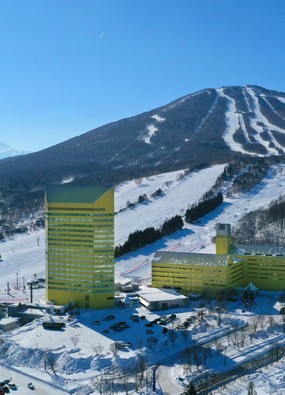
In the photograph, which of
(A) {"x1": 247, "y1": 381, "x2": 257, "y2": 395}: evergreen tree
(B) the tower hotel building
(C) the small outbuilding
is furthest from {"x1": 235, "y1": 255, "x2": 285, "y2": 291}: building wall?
(A) {"x1": 247, "y1": 381, "x2": 257, "y2": 395}: evergreen tree

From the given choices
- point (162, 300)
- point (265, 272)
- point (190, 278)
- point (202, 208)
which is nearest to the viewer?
point (162, 300)

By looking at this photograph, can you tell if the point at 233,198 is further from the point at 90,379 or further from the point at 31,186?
the point at 90,379

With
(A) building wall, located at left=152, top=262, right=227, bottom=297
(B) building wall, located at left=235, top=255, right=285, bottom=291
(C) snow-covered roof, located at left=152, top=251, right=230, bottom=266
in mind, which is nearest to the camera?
(A) building wall, located at left=152, top=262, right=227, bottom=297

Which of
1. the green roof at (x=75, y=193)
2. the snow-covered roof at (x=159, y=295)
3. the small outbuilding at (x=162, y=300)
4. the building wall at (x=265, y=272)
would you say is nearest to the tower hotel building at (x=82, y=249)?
the green roof at (x=75, y=193)

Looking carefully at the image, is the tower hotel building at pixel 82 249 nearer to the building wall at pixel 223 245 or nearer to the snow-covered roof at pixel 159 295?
the snow-covered roof at pixel 159 295

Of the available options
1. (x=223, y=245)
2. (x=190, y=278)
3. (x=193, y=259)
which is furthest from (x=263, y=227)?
(x=190, y=278)

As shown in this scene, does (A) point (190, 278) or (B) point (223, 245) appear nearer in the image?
(A) point (190, 278)

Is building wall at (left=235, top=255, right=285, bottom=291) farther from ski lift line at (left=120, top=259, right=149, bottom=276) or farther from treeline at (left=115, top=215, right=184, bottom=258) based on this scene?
treeline at (left=115, top=215, right=184, bottom=258)

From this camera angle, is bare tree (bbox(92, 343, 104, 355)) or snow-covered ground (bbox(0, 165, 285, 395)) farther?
bare tree (bbox(92, 343, 104, 355))

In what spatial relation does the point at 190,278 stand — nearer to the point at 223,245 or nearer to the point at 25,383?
the point at 223,245
